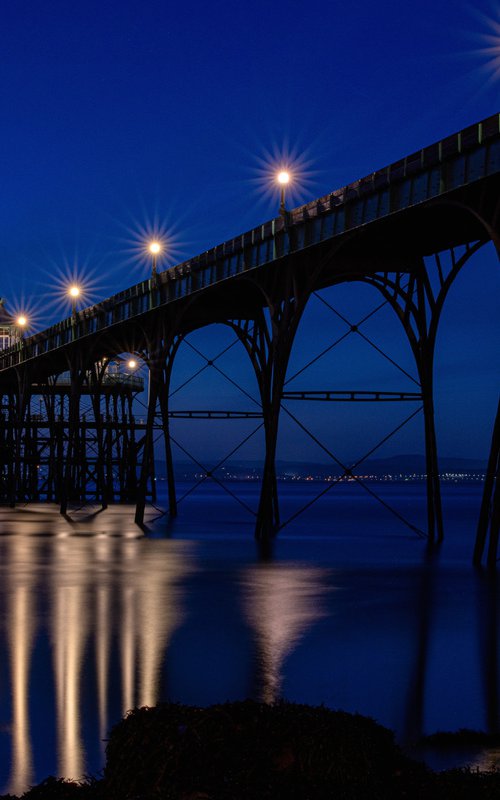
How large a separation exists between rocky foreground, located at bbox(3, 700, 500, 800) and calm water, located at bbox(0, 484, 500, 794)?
271cm

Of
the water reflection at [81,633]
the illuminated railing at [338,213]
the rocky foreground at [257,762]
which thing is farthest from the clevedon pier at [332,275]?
the rocky foreground at [257,762]

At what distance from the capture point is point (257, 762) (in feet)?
18.5

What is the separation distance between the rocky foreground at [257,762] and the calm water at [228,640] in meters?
2.71

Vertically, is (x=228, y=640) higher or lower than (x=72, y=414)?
lower

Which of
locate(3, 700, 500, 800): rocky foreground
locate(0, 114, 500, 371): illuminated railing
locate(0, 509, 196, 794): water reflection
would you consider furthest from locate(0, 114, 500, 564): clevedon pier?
locate(3, 700, 500, 800): rocky foreground

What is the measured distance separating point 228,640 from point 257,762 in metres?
10.3

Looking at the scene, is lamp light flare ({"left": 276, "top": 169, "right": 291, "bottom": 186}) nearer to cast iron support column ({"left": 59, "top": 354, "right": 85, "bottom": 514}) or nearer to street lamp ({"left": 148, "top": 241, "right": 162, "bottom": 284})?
street lamp ({"left": 148, "top": 241, "right": 162, "bottom": 284})

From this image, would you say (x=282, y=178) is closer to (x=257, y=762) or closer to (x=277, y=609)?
(x=277, y=609)

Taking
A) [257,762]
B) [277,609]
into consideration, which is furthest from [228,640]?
[257,762]

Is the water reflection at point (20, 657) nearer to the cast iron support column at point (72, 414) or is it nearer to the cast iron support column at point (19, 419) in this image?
the cast iron support column at point (72, 414)

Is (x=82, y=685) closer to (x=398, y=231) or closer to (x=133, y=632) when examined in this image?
(x=133, y=632)

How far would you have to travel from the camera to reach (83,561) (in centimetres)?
2966

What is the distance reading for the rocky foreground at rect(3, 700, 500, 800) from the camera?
218 inches

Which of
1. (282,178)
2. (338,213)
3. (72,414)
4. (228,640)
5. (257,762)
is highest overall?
(282,178)
